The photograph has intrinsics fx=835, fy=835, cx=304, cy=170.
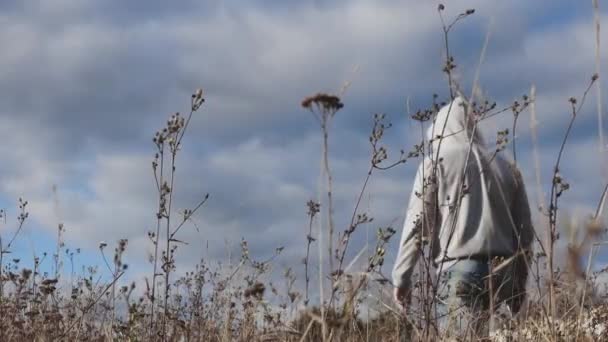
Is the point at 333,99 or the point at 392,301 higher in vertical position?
the point at 333,99

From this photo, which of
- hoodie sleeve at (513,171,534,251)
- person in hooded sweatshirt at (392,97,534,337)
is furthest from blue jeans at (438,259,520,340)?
hoodie sleeve at (513,171,534,251)

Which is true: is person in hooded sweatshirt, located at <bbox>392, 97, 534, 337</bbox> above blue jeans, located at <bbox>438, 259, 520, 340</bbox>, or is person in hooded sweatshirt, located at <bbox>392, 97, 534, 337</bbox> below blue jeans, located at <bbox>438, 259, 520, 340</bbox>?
above

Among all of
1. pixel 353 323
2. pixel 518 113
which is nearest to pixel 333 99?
pixel 518 113

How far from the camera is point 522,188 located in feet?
16.2

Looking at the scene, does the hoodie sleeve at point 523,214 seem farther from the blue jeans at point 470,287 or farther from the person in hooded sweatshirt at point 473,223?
the blue jeans at point 470,287

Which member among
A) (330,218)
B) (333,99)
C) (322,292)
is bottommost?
(322,292)

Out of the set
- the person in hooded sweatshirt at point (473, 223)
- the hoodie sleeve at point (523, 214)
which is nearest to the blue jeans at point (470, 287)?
the person in hooded sweatshirt at point (473, 223)

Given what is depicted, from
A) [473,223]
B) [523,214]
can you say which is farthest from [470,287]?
[523,214]

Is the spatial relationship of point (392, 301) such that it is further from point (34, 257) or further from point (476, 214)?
point (34, 257)

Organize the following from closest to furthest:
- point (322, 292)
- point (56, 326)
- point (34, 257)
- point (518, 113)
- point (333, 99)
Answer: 1. point (333, 99)
2. point (322, 292)
3. point (518, 113)
4. point (56, 326)
5. point (34, 257)

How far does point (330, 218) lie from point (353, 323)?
5.49 ft

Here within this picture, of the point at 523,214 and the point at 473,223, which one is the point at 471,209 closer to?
the point at 473,223

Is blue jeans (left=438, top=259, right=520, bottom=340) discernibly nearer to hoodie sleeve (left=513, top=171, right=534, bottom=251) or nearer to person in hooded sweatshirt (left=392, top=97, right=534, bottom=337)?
person in hooded sweatshirt (left=392, top=97, right=534, bottom=337)

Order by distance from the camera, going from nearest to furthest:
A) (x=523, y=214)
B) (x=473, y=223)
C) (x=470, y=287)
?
(x=470, y=287) < (x=473, y=223) < (x=523, y=214)
